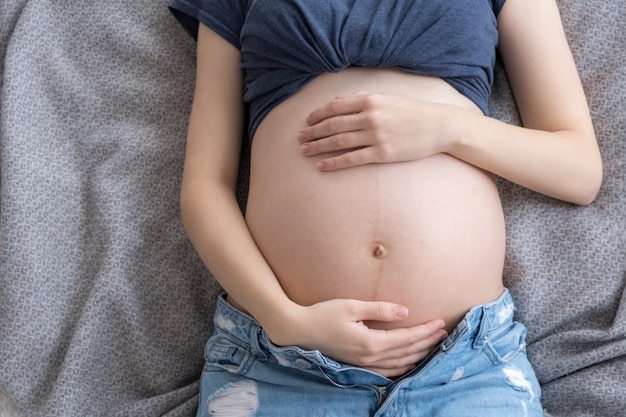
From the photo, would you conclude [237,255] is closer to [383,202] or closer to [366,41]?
[383,202]

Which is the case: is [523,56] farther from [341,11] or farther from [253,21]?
[253,21]

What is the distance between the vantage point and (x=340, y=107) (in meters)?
1.03

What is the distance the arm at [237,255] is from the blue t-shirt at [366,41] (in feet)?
0.22

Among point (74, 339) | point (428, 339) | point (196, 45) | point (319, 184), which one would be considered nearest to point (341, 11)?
point (319, 184)

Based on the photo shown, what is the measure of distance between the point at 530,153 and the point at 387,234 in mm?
240

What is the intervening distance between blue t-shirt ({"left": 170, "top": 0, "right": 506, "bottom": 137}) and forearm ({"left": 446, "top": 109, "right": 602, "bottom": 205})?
84 mm

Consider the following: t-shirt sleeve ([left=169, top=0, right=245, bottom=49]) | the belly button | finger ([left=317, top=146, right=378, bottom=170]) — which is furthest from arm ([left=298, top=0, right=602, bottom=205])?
t-shirt sleeve ([left=169, top=0, right=245, bottom=49])

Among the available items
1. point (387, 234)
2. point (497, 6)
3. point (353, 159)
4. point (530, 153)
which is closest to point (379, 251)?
point (387, 234)

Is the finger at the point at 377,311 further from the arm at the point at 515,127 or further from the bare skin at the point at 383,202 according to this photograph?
the arm at the point at 515,127

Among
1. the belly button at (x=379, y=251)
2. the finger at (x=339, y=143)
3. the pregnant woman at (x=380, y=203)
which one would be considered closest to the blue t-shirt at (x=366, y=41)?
the pregnant woman at (x=380, y=203)

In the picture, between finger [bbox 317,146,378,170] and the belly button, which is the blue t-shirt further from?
the belly button

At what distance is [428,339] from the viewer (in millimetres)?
997

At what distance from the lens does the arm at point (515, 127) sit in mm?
1005

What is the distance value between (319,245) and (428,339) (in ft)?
0.62
